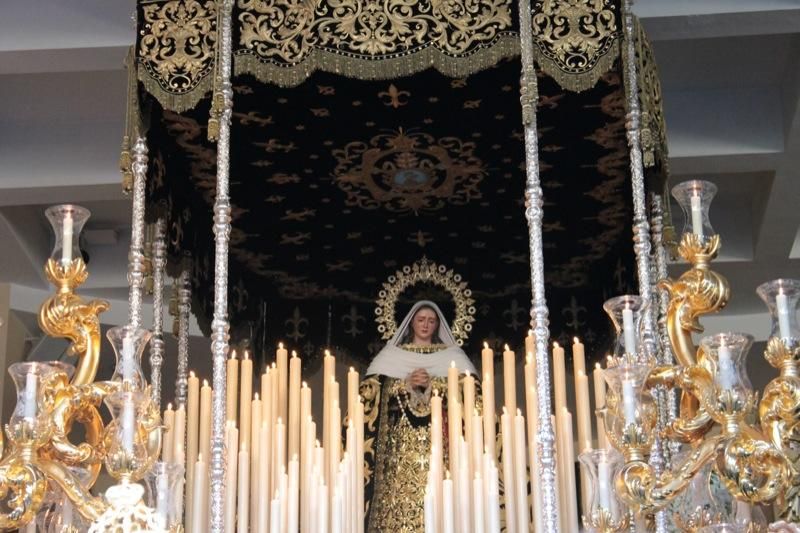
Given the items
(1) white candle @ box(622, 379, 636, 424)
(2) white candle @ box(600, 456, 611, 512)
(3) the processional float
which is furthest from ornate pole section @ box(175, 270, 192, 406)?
A: (1) white candle @ box(622, 379, 636, 424)

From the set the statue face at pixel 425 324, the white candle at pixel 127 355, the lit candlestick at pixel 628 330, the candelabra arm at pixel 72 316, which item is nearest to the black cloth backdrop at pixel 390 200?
the statue face at pixel 425 324

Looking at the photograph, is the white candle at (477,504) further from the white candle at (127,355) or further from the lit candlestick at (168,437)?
the white candle at (127,355)

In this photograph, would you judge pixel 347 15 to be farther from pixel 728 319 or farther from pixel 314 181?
pixel 728 319

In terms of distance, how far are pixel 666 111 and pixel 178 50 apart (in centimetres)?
→ 371

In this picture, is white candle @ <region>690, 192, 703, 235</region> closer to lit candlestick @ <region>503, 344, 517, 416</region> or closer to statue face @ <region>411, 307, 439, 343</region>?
lit candlestick @ <region>503, 344, 517, 416</region>

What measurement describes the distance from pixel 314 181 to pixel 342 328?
1518mm

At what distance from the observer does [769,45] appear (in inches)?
339

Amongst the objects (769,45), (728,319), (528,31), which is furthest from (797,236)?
(528,31)

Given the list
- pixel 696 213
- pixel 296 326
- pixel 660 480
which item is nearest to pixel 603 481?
pixel 660 480

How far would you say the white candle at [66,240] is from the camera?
19.9ft

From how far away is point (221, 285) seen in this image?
6.20m

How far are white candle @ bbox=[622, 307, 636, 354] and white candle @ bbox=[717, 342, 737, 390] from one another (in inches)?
14.2

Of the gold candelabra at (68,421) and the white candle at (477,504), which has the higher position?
the gold candelabra at (68,421)

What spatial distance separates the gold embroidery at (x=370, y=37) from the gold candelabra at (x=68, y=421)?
1.15 meters
